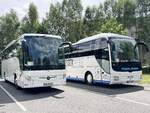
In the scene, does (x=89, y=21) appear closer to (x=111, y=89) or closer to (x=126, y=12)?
(x=126, y=12)

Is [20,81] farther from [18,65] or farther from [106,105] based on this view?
[106,105]

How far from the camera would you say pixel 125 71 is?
19.9 m

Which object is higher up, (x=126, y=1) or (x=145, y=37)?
(x=126, y=1)

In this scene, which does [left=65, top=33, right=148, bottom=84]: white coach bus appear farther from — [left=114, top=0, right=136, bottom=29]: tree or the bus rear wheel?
[left=114, top=0, right=136, bottom=29]: tree

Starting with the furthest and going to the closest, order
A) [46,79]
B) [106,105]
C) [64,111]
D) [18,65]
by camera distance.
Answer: [18,65] < [46,79] < [106,105] < [64,111]

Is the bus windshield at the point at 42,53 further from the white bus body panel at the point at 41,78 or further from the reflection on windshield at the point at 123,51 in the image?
the reflection on windshield at the point at 123,51

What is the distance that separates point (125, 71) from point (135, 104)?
697 centimetres

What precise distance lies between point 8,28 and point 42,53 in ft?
169

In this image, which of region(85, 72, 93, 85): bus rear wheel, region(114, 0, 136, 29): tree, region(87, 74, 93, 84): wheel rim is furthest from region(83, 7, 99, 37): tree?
region(87, 74, 93, 84): wheel rim

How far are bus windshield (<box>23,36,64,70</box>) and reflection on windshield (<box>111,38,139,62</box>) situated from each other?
3541 mm

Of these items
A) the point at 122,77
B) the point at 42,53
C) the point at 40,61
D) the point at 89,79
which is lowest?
the point at 89,79

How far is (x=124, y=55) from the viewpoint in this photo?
20.0 meters

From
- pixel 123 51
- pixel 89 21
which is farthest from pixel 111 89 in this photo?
pixel 89 21

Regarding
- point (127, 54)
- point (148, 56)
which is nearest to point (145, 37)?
point (148, 56)
